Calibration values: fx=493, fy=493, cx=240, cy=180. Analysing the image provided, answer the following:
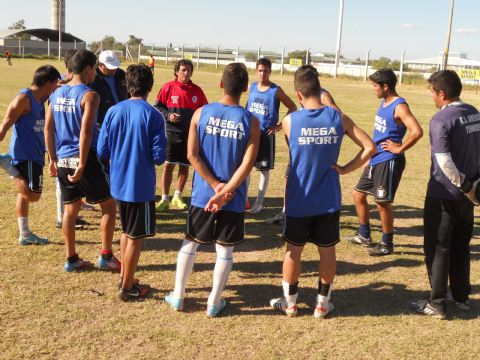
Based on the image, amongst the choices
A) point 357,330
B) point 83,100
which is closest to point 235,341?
point 357,330

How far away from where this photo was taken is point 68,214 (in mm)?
4848

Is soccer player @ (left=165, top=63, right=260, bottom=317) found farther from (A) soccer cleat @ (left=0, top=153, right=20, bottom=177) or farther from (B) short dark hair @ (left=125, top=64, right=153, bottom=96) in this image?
(A) soccer cleat @ (left=0, top=153, right=20, bottom=177)

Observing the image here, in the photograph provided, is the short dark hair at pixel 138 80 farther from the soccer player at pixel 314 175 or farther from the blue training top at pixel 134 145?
the soccer player at pixel 314 175

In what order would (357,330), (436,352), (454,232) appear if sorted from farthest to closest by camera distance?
(454,232) → (357,330) → (436,352)

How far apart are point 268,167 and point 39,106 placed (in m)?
3.15

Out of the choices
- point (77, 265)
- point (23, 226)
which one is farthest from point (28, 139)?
point (77, 265)

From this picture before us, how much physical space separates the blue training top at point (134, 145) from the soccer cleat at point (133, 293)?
86 cm

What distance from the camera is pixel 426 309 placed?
4.41 metres

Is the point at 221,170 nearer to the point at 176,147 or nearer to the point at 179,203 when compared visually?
the point at 176,147

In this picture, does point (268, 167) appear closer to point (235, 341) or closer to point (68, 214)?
point (68, 214)

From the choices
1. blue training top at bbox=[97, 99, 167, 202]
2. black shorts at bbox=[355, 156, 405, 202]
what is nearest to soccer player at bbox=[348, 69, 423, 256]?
black shorts at bbox=[355, 156, 405, 202]

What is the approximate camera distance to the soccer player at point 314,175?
12.9 feet

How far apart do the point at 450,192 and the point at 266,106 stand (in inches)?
124

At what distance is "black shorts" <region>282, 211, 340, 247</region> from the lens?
4133 mm
